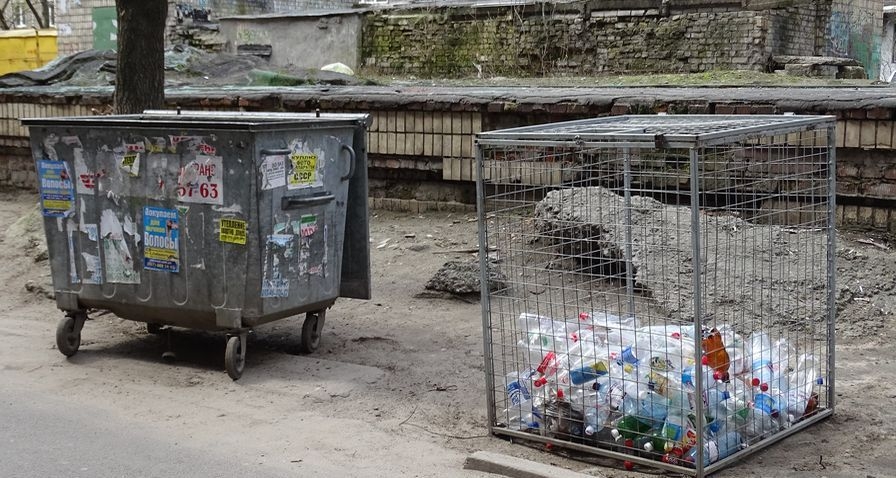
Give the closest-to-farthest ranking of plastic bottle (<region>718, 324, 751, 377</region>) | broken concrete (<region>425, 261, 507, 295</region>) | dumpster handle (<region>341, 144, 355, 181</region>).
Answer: plastic bottle (<region>718, 324, 751, 377</region>) < dumpster handle (<region>341, 144, 355, 181</region>) < broken concrete (<region>425, 261, 507, 295</region>)

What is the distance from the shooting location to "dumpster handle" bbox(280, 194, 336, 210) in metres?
5.93

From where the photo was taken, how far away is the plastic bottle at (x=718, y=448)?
4301 millimetres

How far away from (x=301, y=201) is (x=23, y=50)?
69.2 feet

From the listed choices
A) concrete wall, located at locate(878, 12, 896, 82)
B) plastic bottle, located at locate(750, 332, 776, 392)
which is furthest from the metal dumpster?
concrete wall, located at locate(878, 12, 896, 82)

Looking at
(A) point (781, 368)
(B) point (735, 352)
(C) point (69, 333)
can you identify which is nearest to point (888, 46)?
(A) point (781, 368)

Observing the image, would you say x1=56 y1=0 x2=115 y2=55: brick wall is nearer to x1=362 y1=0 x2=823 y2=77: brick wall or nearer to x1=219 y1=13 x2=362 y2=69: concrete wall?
x1=219 y1=13 x2=362 y2=69: concrete wall

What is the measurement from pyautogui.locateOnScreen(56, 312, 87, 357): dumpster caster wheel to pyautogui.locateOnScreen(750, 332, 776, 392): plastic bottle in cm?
418

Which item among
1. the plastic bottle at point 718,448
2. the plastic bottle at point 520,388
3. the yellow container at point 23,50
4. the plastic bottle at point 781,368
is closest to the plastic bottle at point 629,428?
the plastic bottle at point 718,448

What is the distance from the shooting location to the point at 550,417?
186 inches

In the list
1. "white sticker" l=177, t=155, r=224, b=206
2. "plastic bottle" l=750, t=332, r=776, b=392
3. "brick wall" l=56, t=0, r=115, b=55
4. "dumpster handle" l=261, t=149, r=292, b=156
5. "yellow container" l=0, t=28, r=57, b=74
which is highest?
"brick wall" l=56, t=0, r=115, b=55

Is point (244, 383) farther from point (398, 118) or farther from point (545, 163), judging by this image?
point (398, 118)

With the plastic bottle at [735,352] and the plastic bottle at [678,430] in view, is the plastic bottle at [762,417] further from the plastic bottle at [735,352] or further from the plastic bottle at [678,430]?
the plastic bottle at [678,430]

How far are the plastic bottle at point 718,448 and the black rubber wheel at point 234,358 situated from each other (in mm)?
2775

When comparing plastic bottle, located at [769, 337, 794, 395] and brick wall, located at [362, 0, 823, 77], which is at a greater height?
brick wall, located at [362, 0, 823, 77]
